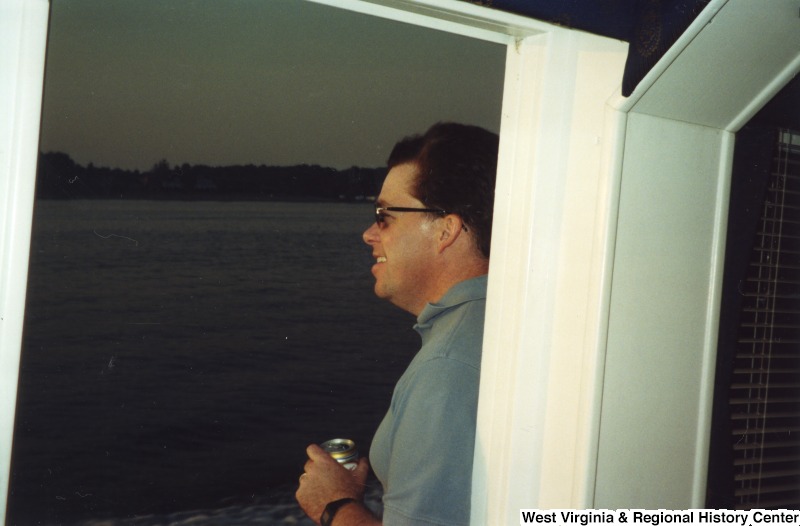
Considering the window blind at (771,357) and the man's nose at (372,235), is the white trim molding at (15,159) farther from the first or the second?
the window blind at (771,357)

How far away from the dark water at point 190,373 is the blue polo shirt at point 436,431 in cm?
93

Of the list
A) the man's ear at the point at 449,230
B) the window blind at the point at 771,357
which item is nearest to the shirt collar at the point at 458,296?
the man's ear at the point at 449,230

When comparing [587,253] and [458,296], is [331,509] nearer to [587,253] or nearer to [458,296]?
[458,296]

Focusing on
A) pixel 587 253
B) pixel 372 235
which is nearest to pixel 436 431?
pixel 587 253

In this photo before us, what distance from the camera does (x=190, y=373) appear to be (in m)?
19.7

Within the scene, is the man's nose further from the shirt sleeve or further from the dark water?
the dark water

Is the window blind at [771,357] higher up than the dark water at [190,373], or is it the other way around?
the window blind at [771,357]

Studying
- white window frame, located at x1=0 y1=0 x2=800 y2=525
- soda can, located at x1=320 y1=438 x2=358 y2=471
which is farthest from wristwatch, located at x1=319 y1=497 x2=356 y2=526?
white window frame, located at x1=0 y1=0 x2=800 y2=525

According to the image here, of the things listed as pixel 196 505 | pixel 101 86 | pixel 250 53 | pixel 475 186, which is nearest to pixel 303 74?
pixel 250 53

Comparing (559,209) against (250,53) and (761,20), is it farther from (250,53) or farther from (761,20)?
(250,53)

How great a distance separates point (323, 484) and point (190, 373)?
19228mm

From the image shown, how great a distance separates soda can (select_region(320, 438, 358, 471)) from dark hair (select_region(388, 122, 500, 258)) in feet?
2.35

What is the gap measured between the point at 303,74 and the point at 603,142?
18277 mm

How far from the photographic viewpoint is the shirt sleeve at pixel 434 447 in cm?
146
